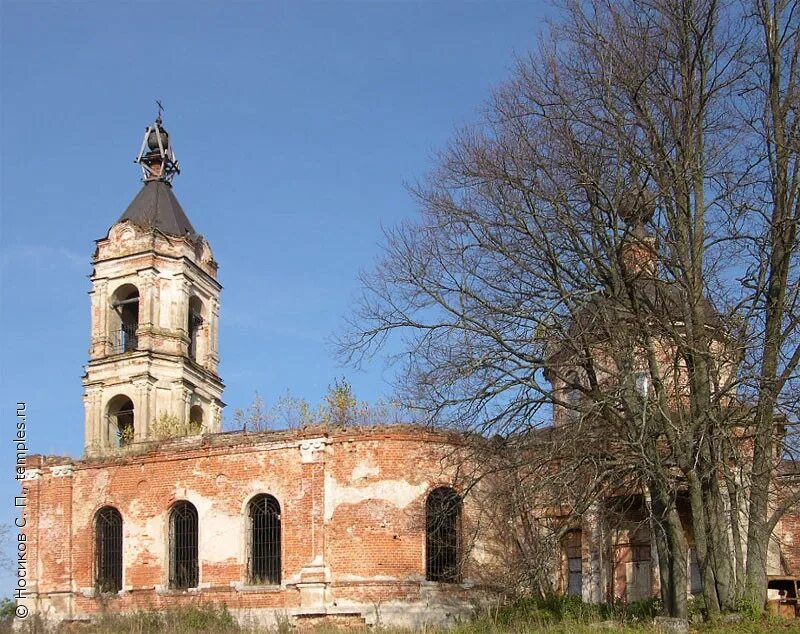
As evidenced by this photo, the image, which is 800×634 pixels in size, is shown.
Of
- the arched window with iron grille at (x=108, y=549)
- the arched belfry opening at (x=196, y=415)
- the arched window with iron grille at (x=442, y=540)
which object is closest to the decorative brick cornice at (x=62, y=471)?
the arched window with iron grille at (x=108, y=549)

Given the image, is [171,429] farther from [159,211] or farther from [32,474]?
[159,211]

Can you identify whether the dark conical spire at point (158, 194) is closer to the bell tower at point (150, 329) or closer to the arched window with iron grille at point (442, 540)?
the bell tower at point (150, 329)

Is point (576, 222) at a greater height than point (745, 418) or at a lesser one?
greater

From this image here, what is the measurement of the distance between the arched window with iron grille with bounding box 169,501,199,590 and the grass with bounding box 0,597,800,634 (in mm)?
1091

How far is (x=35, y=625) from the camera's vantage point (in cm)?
2567

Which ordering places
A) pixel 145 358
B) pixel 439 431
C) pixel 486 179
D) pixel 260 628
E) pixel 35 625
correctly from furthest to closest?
pixel 145 358 < pixel 35 625 < pixel 439 431 < pixel 260 628 < pixel 486 179

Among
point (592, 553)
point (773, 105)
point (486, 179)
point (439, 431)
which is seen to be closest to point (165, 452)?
point (439, 431)

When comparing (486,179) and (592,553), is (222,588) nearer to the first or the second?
(592,553)

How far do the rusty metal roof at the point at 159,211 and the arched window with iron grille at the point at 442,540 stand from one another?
14170 millimetres

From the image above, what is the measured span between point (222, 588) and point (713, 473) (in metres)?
12.6

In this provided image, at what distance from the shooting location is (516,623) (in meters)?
19.3

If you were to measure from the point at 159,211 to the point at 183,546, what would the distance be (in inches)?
505

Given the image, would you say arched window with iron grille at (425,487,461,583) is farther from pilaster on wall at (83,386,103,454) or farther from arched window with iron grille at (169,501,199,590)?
pilaster on wall at (83,386,103,454)

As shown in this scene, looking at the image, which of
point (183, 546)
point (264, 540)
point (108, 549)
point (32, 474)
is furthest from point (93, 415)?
point (264, 540)
